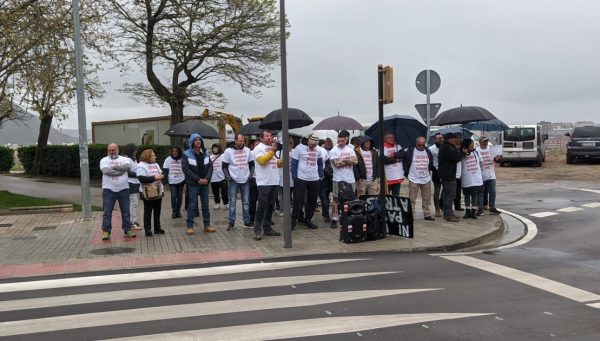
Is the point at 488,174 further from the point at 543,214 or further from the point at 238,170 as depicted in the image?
the point at 238,170

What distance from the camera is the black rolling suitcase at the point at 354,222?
9.31 m

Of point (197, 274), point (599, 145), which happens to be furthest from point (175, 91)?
point (599, 145)

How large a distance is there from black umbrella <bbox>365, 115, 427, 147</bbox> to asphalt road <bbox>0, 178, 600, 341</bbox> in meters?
4.22

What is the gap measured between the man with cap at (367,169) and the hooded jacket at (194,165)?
9.65 feet

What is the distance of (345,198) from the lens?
34.2 feet

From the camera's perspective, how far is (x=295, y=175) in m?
10.7

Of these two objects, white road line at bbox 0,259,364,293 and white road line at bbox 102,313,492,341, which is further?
white road line at bbox 0,259,364,293

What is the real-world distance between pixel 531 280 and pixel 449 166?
5.04 metres

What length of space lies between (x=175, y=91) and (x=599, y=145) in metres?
20.3

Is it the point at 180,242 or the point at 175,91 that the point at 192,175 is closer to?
the point at 180,242

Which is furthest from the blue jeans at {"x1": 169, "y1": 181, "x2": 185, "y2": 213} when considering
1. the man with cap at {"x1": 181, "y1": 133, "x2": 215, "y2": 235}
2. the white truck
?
the white truck

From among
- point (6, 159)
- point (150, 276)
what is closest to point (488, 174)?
point (150, 276)

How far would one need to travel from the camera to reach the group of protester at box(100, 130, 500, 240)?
32.9 feet

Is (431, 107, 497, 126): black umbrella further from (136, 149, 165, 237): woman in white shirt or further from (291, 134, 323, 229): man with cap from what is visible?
(136, 149, 165, 237): woman in white shirt
